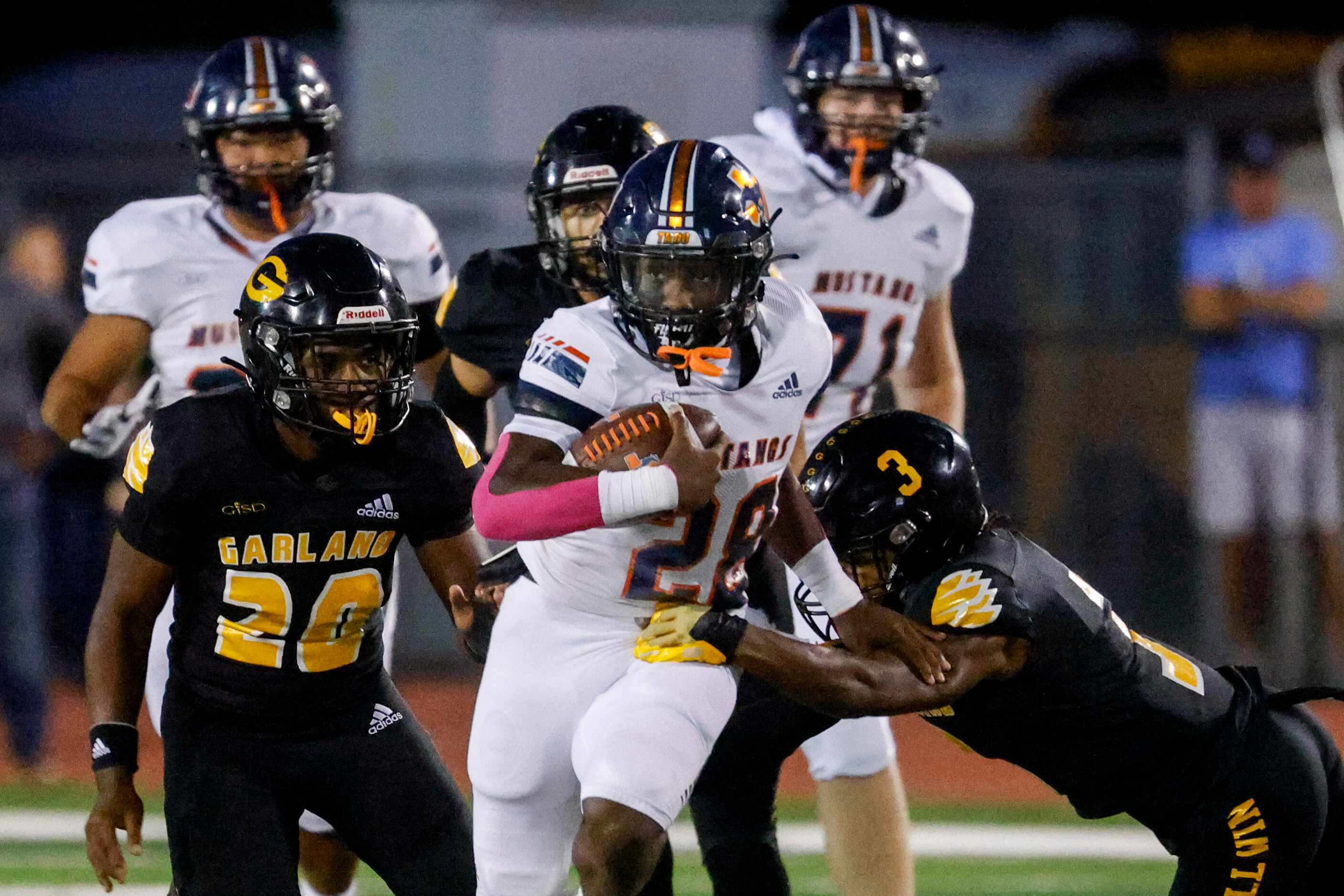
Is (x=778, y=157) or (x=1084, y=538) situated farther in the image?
(x=1084, y=538)

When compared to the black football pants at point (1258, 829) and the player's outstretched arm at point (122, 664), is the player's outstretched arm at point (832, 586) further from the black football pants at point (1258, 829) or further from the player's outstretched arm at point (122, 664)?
the player's outstretched arm at point (122, 664)

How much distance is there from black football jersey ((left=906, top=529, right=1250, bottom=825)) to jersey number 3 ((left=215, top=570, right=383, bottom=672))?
3.35ft

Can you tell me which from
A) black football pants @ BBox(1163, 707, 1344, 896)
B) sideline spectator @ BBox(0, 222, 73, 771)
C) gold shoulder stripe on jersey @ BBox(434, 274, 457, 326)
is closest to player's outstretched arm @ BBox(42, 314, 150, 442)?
gold shoulder stripe on jersey @ BBox(434, 274, 457, 326)

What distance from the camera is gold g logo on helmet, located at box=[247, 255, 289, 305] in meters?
3.47

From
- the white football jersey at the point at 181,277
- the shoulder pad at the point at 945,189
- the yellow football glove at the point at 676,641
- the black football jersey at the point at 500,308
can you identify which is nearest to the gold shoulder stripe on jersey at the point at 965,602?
the yellow football glove at the point at 676,641

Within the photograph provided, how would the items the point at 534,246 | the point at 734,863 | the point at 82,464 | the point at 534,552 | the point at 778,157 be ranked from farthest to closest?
the point at 82,464 → the point at 778,157 → the point at 534,246 → the point at 734,863 → the point at 534,552

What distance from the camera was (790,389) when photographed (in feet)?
11.0

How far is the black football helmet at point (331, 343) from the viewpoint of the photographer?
11.1 feet

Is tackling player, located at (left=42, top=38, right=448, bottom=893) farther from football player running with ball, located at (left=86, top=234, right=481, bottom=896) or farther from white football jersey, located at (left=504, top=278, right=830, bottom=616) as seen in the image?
white football jersey, located at (left=504, top=278, right=830, bottom=616)

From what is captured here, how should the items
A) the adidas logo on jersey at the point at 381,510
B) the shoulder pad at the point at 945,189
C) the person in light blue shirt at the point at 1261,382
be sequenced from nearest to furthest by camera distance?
1. the adidas logo on jersey at the point at 381,510
2. the shoulder pad at the point at 945,189
3. the person in light blue shirt at the point at 1261,382

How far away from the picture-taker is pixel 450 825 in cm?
347

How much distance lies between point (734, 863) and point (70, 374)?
1.89 meters

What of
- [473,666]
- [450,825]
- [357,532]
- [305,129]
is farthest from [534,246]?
[473,666]

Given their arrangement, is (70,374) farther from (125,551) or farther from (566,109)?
(566,109)
